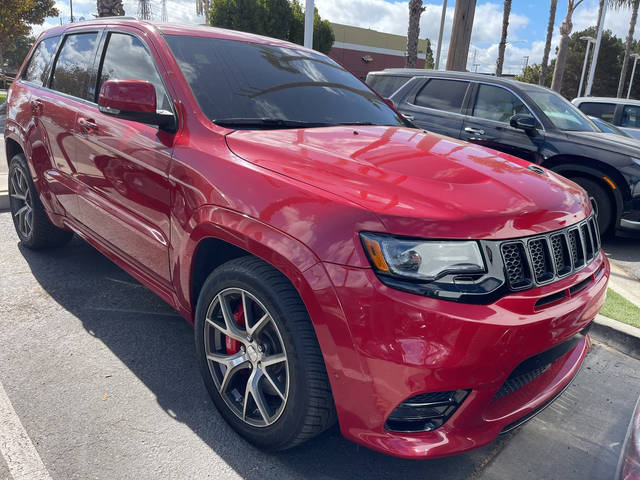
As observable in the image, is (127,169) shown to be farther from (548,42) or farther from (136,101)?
(548,42)

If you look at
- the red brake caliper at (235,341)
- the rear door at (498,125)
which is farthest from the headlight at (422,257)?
the rear door at (498,125)

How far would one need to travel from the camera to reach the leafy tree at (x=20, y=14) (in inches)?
954

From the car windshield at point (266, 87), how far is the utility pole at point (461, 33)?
7.84 meters

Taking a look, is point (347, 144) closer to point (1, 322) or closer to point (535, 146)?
point (1, 322)

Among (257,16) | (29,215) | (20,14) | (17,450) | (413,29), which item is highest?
(257,16)

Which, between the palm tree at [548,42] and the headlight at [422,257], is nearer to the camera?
the headlight at [422,257]

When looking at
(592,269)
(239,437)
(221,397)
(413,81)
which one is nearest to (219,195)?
(221,397)

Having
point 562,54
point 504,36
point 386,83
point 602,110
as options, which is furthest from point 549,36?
point 386,83

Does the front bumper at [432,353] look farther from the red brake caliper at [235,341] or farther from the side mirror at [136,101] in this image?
the side mirror at [136,101]

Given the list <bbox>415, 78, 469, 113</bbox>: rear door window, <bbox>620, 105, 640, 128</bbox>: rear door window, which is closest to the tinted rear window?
<bbox>415, 78, 469, 113</bbox>: rear door window

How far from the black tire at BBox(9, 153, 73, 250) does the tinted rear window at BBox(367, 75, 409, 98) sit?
481 cm

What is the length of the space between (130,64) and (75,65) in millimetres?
914

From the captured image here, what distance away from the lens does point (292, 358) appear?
6.63 ft

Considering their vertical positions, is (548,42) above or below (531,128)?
above
